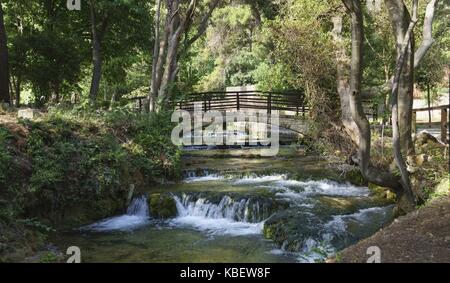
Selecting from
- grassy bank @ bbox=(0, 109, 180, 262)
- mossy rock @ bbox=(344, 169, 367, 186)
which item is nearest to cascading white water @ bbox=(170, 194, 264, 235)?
grassy bank @ bbox=(0, 109, 180, 262)

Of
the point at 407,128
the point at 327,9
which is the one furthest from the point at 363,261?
the point at 327,9

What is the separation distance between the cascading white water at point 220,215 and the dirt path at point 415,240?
12.7ft

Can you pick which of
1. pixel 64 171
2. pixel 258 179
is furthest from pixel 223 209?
pixel 64 171

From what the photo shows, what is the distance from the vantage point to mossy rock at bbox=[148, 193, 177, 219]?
484 inches

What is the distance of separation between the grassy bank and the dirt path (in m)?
5.33

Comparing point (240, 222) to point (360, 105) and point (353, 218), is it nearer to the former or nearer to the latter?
point (353, 218)

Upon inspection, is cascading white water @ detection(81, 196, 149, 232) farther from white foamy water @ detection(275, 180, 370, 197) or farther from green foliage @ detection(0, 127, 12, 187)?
white foamy water @ detection(275, 180, 370, 197)

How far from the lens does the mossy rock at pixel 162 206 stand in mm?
12297

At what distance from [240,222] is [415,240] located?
5309 millimetres

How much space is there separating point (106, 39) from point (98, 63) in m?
2.45

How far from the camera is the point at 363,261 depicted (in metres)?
6.14

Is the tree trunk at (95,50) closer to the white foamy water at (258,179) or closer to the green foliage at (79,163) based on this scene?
the green foliage at (79,163)

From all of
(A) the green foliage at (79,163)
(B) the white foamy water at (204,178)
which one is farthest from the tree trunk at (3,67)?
(B) the white foamy water at (204,178)
